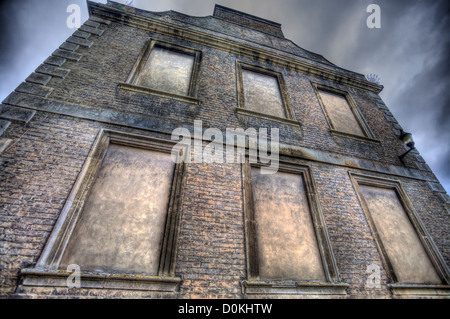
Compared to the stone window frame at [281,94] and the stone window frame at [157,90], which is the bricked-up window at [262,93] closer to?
the stone window frame at [281,94]

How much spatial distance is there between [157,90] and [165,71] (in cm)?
108

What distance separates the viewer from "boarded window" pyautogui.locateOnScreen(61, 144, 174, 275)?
2.74 meters

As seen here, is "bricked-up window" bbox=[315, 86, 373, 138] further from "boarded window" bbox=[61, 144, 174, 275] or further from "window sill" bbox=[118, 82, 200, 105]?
"boarded window" bbox=[61, 144, 174, 275]

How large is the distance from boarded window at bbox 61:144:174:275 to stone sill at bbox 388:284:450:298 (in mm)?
3861

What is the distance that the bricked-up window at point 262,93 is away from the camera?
17.7ft

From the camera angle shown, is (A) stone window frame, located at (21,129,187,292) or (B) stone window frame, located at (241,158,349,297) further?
(B) stone window frame, located at (241,158,349,297)

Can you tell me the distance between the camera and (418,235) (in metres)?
4.30

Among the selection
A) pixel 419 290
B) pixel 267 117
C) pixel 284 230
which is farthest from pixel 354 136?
pixel 284 230

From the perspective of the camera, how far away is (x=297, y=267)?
10.8ft

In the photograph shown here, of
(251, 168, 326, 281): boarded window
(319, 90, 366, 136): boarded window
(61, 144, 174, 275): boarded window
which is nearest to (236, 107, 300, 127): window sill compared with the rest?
(319, 90, 366, 136): boarded window

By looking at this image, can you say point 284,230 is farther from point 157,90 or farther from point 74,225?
point 157,90

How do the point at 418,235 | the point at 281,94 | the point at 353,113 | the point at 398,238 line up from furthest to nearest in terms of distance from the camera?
the point at 353,113, the point at 281,94, the point at 418,235, the point at 398,238
